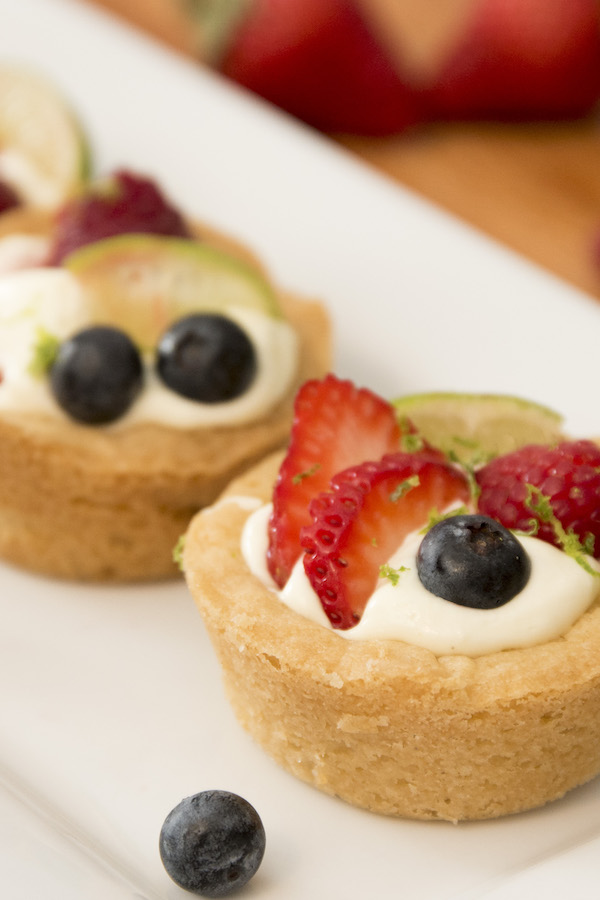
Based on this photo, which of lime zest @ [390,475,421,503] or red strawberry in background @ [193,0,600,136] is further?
red strawberry in background @ [193,0,600,136]

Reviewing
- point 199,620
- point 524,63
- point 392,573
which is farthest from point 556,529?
point 524,63

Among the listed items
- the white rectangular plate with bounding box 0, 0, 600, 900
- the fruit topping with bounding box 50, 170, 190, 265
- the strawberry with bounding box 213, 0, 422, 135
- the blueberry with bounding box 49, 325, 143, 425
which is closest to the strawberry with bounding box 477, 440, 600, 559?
the white rectangular plate with bounding box 0, 0, 600, 900

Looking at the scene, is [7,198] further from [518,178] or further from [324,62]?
[518,178]

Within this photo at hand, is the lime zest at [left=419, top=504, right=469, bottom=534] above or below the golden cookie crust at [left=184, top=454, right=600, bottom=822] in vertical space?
above

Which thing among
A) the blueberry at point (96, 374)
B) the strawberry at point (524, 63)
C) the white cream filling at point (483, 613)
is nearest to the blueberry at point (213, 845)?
the white cream filling at point (483, 613)

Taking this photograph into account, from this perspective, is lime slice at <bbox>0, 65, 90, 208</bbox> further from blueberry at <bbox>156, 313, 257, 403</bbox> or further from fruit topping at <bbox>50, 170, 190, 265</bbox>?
blueberry at <bbox>156, 313, 257, 403</bbox>

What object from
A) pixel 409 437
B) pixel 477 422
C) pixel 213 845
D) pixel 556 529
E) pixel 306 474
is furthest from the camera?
pixel 477 422
